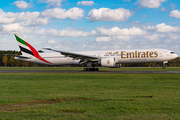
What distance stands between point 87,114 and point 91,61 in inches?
1138

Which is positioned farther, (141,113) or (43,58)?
(43,58)

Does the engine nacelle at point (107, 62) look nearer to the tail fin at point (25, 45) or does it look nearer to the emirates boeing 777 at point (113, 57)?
the emirates boeing 777 at point (113, 57)

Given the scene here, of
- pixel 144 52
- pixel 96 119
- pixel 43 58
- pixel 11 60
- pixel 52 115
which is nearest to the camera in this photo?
pixel 96 119

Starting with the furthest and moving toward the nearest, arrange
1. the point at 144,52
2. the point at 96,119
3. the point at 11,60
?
1. the point at 11,60
2. the point at 144,52
3. the point at 96,119

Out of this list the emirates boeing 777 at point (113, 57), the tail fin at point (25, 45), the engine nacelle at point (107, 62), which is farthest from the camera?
the tail fin at point (25, 45)

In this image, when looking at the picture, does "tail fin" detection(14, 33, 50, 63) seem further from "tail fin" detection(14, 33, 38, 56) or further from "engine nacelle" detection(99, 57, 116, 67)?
"engine nacelle" detection(99, 57, 116, 67)

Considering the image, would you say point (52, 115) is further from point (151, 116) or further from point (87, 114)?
point (151, 116)

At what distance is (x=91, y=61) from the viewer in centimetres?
A: 3500

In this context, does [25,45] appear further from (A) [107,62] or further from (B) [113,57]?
(B) [113,57]

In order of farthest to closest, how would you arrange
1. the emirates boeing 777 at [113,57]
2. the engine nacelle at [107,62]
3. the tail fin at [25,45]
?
the tail fin at [25,45]
the emirates boeing 777 at [113,57]
the engine nacelle at [107,62]

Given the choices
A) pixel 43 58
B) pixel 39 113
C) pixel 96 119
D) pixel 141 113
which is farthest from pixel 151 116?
pixel 43 58

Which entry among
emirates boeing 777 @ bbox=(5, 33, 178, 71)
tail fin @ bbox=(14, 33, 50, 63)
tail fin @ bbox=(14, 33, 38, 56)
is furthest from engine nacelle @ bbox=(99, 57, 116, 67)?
tail fin @ bbox=(14, 33, 38, 56)

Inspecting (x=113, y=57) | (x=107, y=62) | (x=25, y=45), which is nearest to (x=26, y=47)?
(x=25, y=45)

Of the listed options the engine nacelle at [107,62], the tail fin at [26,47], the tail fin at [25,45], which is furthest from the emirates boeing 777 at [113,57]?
the tail fin at [25,45]
